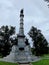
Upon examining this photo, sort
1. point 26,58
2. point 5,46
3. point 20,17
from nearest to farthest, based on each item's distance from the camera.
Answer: point 26,58, point 20,17, point 5,46

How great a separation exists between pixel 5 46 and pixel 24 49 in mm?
21092

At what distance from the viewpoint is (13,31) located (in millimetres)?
69688

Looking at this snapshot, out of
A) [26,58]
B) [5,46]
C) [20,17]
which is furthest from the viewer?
[5,46]

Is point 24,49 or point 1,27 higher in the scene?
point 1,27

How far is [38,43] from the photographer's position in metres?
69.4

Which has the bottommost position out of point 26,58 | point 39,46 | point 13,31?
point 26,58

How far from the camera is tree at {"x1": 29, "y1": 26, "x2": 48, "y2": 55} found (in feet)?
226

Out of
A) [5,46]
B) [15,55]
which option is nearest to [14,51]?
[15,55]

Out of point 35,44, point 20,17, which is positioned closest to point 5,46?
point 35,44

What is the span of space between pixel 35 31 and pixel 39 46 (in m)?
5.36

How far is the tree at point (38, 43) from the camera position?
6887 cm

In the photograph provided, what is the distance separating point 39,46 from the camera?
69500 mm

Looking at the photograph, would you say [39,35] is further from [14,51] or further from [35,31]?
[14,51]

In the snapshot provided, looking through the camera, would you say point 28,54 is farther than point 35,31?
No
